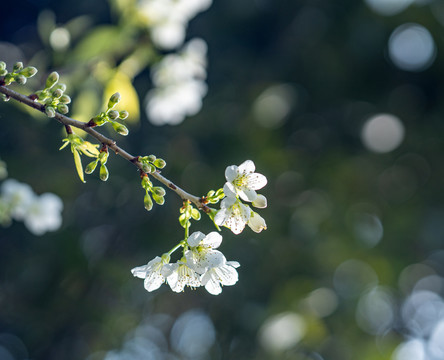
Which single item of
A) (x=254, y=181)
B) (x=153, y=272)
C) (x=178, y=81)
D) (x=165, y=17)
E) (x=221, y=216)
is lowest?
(x=153, y=272)

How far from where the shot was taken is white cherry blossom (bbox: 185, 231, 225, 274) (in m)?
0.85

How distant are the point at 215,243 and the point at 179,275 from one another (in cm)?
9

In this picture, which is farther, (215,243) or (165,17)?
(165,17)

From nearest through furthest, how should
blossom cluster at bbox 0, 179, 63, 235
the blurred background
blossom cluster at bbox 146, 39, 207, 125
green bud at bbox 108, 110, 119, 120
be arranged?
green bud at bbox 108, 110, 119, 120
blossom cluster at bbox 0, 179, 63, 235
blossom cluster at bbox 146, 39, 207, 125
the blurred background

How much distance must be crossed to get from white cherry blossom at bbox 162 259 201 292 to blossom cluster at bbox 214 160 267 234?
0.39ft

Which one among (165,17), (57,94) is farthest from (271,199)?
(57,94)

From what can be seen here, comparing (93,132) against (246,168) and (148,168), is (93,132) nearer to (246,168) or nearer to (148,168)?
(148,168)

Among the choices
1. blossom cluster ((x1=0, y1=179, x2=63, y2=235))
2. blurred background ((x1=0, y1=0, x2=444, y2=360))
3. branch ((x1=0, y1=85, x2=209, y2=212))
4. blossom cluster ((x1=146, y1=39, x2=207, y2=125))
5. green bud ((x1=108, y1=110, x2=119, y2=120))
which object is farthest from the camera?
blurred background ((x1=0, y1=0, x2=444, y2=360))

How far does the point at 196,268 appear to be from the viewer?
85 cm

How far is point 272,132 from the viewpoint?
3119 mm

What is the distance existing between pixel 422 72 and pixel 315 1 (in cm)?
88

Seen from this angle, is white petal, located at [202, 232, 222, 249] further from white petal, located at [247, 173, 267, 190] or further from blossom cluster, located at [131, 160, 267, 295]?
white petal, located at [247, 173, 267, 190]

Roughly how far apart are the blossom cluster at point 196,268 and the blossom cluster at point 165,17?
1.05 m

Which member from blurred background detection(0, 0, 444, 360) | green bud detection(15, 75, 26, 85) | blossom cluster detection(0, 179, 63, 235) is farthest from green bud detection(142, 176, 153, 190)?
blurred background detection(0, 0, 444, 360)
